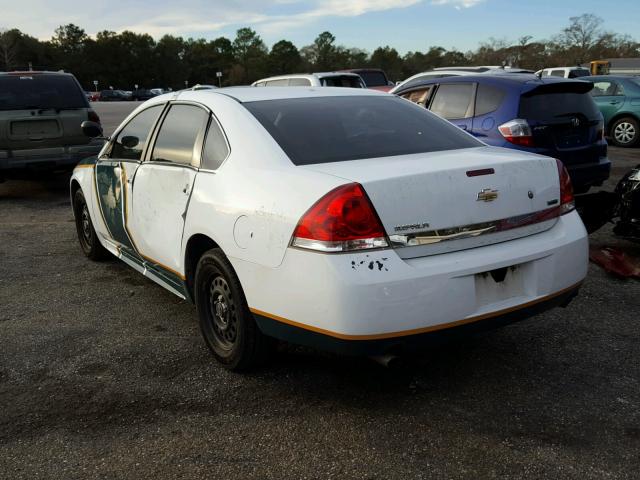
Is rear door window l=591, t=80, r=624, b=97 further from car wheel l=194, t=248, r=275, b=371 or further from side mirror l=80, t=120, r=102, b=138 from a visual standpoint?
car wheel l=194, t=248, r=275, b=371

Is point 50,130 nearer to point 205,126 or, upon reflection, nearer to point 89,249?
point 89,249

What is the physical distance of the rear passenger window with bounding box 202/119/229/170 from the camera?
340cm

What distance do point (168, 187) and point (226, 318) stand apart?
0.94 meters

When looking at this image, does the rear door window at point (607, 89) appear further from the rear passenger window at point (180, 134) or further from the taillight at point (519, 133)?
the rear passenger window at point (180, 134)

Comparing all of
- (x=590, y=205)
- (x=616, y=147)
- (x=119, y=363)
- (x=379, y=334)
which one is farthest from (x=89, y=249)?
(x=616, y=147)

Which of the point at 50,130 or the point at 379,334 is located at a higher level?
the point at 50,130

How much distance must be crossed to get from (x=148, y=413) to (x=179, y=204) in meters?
1.22

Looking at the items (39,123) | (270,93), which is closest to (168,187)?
(270,93)

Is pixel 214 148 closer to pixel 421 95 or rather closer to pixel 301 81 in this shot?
pixel 421 95

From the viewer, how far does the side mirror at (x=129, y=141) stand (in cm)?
447

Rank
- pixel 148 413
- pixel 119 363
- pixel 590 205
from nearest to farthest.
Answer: pixel 148 413
pixel 119 363
pixel 590 205

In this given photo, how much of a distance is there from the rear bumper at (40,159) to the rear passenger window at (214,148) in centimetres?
630

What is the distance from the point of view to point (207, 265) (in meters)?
3.35

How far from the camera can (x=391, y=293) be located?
2.59m
